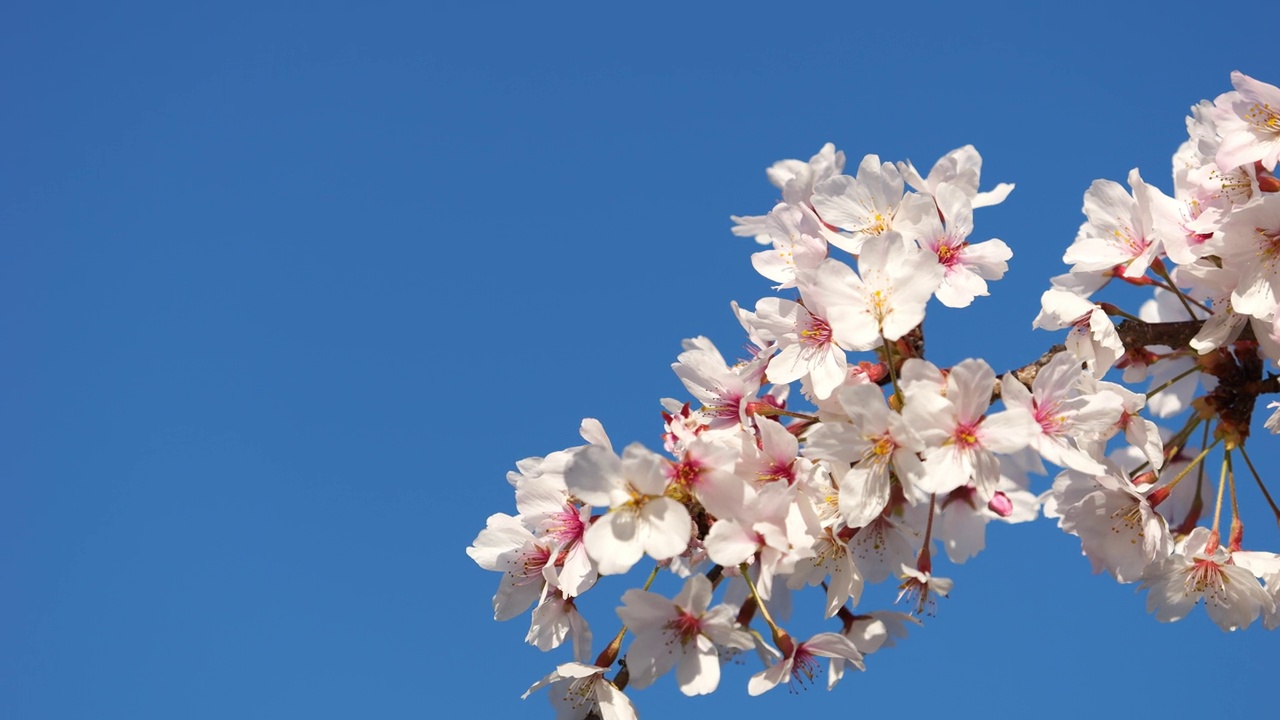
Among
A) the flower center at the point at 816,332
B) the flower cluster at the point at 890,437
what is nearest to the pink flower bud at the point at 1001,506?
the flower cluster at the point at 890,437

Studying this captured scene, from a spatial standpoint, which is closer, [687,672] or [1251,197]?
[687,672]

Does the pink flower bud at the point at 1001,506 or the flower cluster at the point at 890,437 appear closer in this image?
the flower cluster at the point at 890,437

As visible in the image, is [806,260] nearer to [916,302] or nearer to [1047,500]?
[916,302]

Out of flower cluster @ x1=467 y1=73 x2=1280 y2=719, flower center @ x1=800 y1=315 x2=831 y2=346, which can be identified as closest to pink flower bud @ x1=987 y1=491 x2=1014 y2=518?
flower cluster @ x1=467 y1=73 x2=1280 y2=719

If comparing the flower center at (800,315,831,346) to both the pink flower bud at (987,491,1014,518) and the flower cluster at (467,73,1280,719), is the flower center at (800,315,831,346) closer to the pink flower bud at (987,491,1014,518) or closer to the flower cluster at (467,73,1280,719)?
the flower cluster at (467,73,1280,719)

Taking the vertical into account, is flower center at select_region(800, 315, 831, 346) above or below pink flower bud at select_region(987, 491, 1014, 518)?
above

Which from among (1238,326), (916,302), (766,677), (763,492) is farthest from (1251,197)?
(766,677)

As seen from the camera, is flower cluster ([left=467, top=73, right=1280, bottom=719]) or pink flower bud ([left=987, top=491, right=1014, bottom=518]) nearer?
flower cluster ([left=467, top=73, right=1280, bottom=719])

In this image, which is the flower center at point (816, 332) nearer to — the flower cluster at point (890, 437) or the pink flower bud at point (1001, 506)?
the flower cluster at point (890, 437)

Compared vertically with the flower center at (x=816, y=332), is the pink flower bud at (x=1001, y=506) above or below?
below
